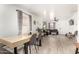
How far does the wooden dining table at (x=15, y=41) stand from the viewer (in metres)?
1.64


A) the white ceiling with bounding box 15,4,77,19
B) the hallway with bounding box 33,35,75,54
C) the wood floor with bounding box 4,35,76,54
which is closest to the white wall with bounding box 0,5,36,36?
the white ceiling with bounding box 15,4,77,19

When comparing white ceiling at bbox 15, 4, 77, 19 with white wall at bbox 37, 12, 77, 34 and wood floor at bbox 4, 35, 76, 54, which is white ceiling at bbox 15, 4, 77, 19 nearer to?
white wall at bbox 37, 12, 77, 34

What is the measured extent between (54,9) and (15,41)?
0.80m

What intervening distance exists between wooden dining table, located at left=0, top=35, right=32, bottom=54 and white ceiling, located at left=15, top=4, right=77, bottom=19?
1.47 ft

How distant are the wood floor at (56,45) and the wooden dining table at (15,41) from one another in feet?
0.28

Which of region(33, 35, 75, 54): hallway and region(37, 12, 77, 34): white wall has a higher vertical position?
region(37, 12, 77, 34): white wall

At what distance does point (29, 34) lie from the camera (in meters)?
1.74

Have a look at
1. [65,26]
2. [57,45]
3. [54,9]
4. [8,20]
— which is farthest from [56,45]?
[8,20]

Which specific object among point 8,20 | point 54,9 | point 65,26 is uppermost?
point 54,9

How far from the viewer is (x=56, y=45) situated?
172cm

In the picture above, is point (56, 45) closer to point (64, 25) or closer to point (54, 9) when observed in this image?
point (64, 25)

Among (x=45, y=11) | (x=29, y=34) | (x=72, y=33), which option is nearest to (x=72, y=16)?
(x=72, y=33)

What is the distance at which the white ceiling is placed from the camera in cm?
166
